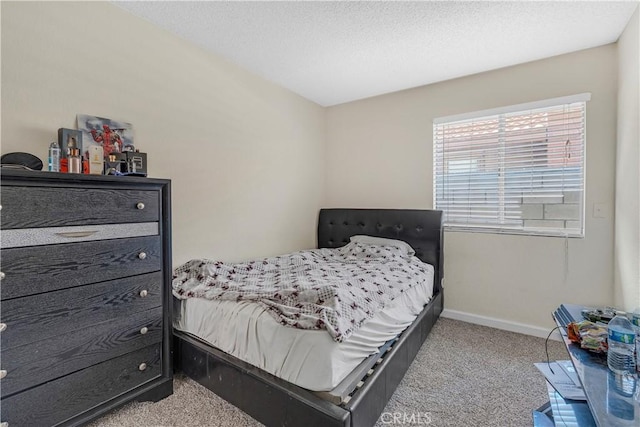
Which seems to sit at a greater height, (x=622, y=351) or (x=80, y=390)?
(x=622, y=351)

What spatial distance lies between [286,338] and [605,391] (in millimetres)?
1231

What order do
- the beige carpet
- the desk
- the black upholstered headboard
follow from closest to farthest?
the desk, the beige carpet, the black upholstered headboard

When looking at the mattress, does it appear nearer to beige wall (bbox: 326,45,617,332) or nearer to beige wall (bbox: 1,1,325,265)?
beige wall (bbox: 1,1,325,265)

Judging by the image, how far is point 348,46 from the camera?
2.28 meters

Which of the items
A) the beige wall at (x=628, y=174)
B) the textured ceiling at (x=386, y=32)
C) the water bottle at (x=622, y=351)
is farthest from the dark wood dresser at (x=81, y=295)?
the beige wall at (x=628, y=174)

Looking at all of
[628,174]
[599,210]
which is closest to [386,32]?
[628,174]

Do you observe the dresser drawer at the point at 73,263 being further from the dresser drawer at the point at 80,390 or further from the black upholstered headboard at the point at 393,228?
the black upholstered headboard at the point at 393,228

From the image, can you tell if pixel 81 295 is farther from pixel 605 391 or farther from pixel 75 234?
pixel 605 391

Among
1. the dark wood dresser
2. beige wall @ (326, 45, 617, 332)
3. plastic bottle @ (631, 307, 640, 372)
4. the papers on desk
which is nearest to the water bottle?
plastic bottle @ (631, 307, 640, 372)

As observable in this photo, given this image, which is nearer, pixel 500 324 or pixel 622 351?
pixel 622 351

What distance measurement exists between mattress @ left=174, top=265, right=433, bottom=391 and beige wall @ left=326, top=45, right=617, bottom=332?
4.22ft

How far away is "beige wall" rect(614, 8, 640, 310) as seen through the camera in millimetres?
1834

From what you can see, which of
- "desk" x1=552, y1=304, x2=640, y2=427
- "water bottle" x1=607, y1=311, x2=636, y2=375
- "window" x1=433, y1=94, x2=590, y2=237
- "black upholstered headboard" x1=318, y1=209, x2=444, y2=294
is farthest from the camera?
"black upholstered headboard" x1=318, y1=209, x2=444, y2=294

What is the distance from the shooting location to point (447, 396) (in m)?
1.71
